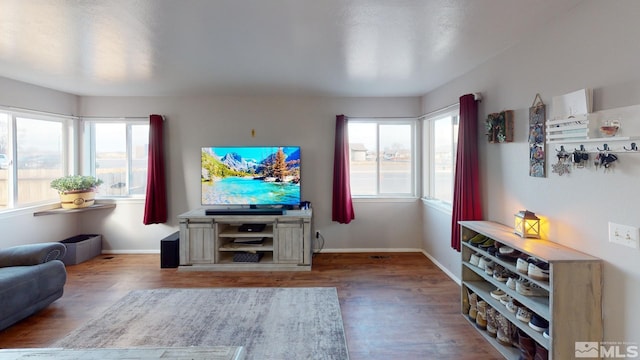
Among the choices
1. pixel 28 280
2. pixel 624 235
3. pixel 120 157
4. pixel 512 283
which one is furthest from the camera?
pixel 120 157

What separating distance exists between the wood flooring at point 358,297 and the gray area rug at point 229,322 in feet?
0.58

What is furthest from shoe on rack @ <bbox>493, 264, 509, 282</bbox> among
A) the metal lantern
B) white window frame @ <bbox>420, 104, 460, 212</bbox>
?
white window frame @ <bbox>420, 104, 460, 212</bbox>

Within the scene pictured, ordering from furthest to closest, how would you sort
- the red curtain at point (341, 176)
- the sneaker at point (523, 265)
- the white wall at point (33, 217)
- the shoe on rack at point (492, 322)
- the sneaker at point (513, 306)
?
the red curtain at point (341, 176)
the white wall at point (33, 217)
the shoe on rack at point (492, 322)
the sneaker at point (513, 306)
the sneaker at point (523, 265)

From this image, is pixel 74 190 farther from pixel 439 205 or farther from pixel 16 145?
pixel 439 205

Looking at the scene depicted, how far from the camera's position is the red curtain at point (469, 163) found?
3098mm

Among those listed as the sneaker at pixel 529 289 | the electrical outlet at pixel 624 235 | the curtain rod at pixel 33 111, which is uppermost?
the curtain rod at pixel 33 111

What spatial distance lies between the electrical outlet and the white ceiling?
1362 millimetres

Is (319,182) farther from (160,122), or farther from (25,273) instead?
(25,273)

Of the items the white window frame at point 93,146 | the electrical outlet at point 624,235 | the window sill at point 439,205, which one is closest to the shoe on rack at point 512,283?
the electrical outlet at point 624,235

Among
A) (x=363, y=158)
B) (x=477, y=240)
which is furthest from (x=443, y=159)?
(x=477, y=240)

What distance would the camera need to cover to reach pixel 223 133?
466 cm

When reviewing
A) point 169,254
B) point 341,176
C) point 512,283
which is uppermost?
point 341,176

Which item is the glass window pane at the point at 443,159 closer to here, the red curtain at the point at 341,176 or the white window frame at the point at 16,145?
the red curtain at the point at 341,176
